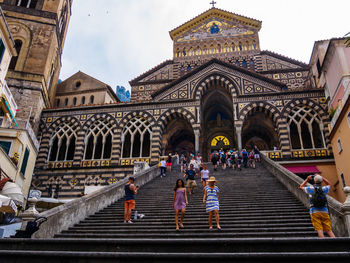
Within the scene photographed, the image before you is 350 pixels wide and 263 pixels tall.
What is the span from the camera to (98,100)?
32.7 m

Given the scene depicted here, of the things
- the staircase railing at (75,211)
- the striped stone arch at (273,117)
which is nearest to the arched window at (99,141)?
the striped stone arch at (273,117)

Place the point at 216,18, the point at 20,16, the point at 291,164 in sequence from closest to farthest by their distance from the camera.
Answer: the point at 291,164, the point at 20,16, the point at 216,18

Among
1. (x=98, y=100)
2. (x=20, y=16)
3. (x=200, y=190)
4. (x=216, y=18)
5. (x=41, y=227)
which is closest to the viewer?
(x=41, y=227)

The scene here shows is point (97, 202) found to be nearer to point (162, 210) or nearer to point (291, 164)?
point (162, 210)

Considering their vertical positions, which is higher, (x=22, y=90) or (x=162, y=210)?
(x=22, y=90)

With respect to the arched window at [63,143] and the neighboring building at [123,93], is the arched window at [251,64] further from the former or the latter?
the neighboring building at [123,93]

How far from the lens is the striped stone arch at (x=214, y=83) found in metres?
24.9

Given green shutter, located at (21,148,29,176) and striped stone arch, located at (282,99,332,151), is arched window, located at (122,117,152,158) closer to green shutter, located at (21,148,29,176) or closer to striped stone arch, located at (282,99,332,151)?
green shutter, located at (21,148,29,176)

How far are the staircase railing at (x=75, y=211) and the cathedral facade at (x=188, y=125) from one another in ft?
35.5

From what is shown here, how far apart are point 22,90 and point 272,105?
21.0 metres

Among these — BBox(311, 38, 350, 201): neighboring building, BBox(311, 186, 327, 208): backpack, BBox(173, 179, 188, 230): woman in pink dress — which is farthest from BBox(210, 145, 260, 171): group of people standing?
BBox(311, 186, 327, 208): backpack

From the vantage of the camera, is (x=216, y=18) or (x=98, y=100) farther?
(x=216, y=18)
